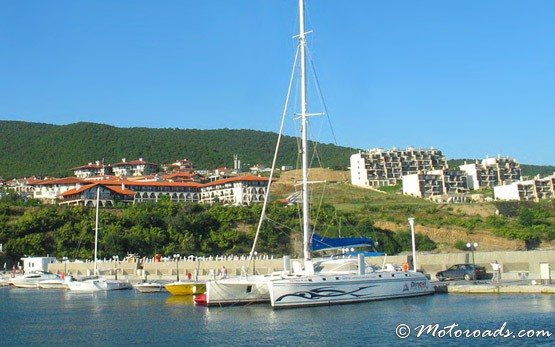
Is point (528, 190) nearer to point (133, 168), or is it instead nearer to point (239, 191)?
point (239, 191)

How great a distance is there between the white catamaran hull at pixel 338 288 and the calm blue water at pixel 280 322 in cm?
59

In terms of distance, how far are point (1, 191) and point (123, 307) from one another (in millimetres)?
111564

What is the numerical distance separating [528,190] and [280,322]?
14428 cm

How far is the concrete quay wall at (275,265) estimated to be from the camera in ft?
140

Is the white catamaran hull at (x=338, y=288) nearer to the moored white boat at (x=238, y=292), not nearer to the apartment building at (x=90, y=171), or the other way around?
the moored white boat at (x=238, y=292)

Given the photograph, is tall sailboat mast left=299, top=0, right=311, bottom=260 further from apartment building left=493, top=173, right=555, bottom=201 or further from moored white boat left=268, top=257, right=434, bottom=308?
apartment building left=493, top=173, right=555, bottom=201

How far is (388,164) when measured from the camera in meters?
184

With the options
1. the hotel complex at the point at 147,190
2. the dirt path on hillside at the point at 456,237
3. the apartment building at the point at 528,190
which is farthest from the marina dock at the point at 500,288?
the apartment building at the point at 528,190

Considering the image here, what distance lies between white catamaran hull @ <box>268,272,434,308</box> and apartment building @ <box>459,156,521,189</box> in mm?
152718

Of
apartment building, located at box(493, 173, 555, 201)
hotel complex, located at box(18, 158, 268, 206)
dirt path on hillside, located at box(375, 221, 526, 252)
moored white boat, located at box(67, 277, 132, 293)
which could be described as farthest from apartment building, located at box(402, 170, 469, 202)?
moored white boat, located at box(67, 277, 132, 293)

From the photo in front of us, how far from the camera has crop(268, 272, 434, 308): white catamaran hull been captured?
3272 cm

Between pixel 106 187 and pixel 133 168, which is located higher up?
pixel 133 168

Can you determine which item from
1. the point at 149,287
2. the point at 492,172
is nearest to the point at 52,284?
the point at 149,287

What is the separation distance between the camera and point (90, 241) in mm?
90062
